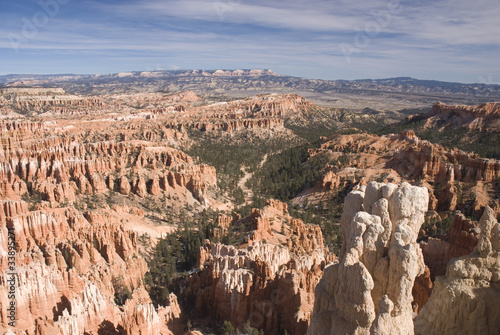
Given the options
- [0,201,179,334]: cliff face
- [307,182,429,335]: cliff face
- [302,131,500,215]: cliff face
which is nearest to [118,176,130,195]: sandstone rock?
[0,201,179,334]: cliff face

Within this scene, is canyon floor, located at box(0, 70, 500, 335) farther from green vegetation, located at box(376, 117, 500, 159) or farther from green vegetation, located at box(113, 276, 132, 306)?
green vegetation, located at box(376, 117, 500, 159)

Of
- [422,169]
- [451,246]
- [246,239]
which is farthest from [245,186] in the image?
[451,246]

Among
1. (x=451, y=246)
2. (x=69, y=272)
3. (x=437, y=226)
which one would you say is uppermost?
(x=451, y=246)

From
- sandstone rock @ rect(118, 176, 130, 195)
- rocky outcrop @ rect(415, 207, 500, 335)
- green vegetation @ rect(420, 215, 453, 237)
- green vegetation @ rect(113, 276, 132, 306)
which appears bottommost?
green vegetation @ rect(113, 276, 132, 306)

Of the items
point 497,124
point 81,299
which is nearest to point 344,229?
point 81,299

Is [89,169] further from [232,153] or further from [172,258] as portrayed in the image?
[232,153]
